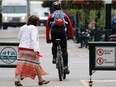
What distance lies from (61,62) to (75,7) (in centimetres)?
1530

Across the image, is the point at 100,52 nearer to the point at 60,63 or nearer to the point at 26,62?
the point at 60,63

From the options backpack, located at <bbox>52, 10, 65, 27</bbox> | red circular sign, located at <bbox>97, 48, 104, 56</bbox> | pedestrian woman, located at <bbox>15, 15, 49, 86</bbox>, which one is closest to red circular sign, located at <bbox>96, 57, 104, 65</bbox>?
red circular sign, located at <bbox>97, 48, 104, 56</bbox>

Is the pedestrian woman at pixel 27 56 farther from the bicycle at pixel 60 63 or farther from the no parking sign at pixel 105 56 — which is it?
the no parking sign at pixel 105 56

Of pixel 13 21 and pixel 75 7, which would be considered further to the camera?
pixel 13 21

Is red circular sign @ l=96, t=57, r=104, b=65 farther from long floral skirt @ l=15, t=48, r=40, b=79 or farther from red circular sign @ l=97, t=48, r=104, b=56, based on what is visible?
long floral skirt @ l=15, t=48, r=40, b=79

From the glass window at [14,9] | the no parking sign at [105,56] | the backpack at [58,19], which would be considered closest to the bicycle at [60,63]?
the backpack at [58,19]

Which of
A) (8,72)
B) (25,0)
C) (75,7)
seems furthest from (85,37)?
(25,0)

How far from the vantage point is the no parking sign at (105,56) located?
13672 mm

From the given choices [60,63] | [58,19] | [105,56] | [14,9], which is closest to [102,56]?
[105,56]

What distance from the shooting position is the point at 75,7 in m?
29.7

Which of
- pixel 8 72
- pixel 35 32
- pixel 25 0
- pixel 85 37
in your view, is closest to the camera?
pixel 35 32

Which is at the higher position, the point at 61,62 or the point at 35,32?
the point at 35,32

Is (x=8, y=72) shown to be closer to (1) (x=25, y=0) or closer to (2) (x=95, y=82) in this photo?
(2) (x=95, y=82)

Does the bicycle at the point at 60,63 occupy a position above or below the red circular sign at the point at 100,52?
below
